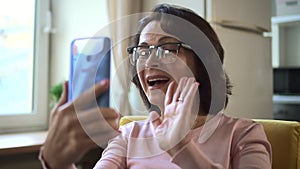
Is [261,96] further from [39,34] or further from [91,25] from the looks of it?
[39,34]

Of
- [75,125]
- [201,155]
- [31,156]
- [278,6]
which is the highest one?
[278,6]

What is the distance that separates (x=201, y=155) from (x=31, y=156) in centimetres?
92

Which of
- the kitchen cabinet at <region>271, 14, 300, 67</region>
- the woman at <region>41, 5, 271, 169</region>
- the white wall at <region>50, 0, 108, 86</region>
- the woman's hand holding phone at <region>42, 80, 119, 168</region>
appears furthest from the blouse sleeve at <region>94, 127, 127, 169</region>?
the kitchen cabinet at <region>271, 14, 300, 67</region>

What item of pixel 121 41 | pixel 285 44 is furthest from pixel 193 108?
pixel 285 44

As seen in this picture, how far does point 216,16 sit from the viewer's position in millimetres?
1479

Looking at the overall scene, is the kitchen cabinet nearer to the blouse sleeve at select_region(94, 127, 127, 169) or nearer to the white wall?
the white wall

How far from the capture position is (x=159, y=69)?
0.92m

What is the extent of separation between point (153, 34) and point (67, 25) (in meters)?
0.96

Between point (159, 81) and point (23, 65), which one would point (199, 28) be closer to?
point (159, 81)

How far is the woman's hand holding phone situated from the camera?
369 mm

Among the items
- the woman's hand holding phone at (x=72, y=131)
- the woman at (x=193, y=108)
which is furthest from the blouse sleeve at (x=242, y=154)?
the woman's hand holding phone at (x=72, y=131)

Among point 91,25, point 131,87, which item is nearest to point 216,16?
point 131,87

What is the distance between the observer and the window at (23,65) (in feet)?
5.48

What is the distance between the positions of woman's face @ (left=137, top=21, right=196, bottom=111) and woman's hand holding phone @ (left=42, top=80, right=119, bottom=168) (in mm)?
504
